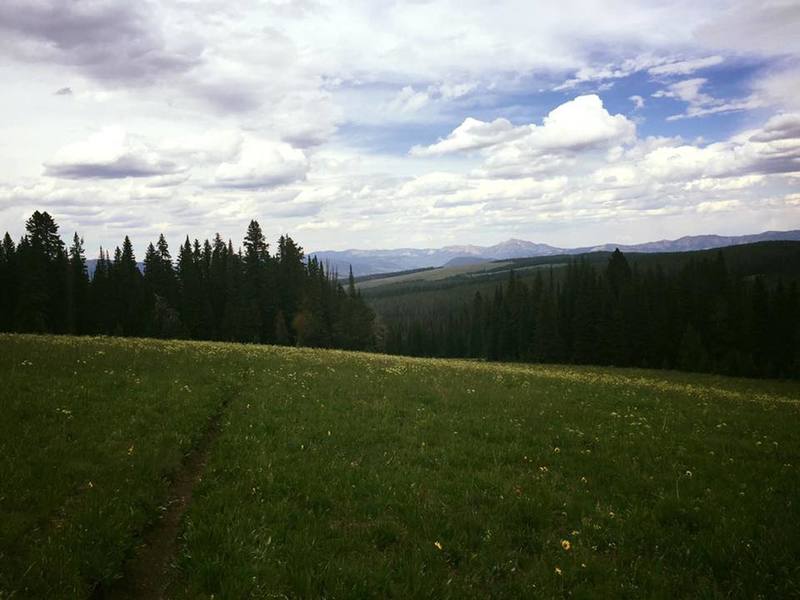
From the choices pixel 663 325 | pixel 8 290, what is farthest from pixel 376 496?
pixel 663 325

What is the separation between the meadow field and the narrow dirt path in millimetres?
83

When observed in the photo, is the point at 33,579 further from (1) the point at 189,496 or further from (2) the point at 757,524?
(2) the point at 757,524

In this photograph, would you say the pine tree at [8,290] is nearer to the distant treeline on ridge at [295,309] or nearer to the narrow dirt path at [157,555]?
the distant treeline on ridge at [295,309]

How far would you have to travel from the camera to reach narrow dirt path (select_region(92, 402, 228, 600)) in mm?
6855

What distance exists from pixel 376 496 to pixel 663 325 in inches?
3656

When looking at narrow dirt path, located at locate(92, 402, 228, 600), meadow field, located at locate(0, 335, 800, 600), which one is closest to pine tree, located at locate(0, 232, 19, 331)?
meadow field, located at locate(0, 335, 800, 600)

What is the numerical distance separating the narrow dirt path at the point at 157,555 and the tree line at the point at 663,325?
85.6 m

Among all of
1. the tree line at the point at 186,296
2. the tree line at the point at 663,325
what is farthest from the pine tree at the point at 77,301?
the tree line at the point at 663,325

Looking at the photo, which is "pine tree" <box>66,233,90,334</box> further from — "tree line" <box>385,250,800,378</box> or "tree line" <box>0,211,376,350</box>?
"tree line" <box>385,250,800,378</box>

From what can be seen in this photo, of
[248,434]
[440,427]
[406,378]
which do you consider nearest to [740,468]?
[440,427]

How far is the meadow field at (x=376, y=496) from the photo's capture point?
728cm

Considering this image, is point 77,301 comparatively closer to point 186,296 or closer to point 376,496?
point 186,296

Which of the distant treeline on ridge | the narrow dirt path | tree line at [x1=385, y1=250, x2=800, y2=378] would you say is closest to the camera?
the narrow dirt path

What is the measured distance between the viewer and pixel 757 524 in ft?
30.5
